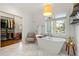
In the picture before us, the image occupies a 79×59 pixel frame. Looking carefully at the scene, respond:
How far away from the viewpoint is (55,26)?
8.44ft

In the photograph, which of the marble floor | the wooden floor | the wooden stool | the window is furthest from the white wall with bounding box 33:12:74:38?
the wooden floor

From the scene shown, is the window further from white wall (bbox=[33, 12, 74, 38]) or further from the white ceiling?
the white ceiling

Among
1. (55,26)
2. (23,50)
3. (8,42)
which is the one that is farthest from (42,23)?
(8,42)

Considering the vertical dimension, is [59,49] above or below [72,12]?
below

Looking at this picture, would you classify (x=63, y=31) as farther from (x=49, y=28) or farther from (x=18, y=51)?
(x=18, y=51)

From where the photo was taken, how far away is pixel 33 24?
2.59 metres

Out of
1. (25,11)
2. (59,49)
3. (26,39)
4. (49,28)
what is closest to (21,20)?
(25,11)

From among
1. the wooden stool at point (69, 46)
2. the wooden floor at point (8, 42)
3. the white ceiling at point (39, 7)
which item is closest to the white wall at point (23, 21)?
the white ceiling at point (39, 7)

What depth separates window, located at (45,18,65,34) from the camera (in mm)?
2530

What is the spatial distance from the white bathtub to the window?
7.1 inches

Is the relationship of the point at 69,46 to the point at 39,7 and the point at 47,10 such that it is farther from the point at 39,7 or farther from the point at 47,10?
the point at 39,7

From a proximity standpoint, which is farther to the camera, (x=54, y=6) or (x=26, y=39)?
(x=26, y=39)

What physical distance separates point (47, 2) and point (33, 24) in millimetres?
580

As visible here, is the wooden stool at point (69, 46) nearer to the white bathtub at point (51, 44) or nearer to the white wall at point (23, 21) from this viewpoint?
the white bathtub at point (51, 44)
